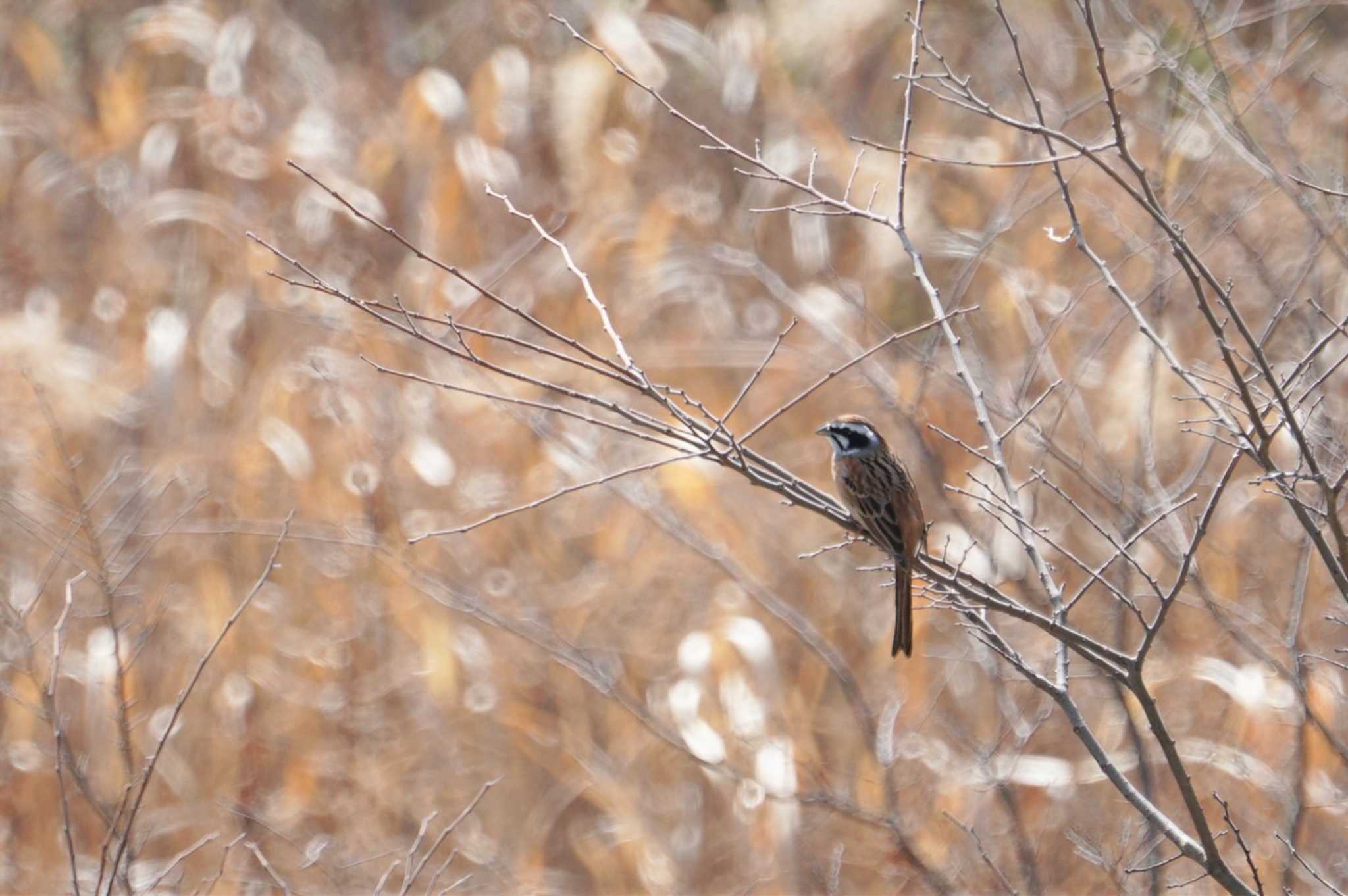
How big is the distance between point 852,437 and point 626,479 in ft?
5.56

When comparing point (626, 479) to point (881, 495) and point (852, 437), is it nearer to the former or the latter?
point (852, 437)

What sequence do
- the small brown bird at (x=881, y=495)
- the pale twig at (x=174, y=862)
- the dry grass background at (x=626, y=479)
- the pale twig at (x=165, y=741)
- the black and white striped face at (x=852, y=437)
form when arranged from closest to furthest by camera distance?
the pale twig at (x=165, y=741) → the pale twig at (x=174, y=862) → the small brown bird at (x=881, y=495) → the black and white striped face at (x=852, y=437) → the dry grass background at (x=626, y=479)

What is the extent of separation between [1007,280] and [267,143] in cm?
427

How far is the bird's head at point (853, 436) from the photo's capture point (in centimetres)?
387

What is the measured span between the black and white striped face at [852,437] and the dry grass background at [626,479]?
275 mm

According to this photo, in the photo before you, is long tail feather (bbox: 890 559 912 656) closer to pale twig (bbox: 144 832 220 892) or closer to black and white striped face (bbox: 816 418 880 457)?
black and white striped face (bbox: 816 418 880 457)

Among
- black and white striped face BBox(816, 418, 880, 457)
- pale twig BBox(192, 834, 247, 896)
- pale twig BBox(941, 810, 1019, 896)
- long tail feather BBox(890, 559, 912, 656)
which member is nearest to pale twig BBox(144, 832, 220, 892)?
pale twig BBox(192, 834, 247, 896)

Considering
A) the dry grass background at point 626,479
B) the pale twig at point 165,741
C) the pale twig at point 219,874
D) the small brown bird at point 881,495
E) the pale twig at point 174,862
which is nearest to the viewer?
the pale twig at point 165,741

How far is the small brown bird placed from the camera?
3467 mm

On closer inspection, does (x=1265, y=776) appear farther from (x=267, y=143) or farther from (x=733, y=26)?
(x=267, y=143)

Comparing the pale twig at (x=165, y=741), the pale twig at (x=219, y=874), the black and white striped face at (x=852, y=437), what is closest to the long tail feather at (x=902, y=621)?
the black and white striped face at (x=852, y=437)

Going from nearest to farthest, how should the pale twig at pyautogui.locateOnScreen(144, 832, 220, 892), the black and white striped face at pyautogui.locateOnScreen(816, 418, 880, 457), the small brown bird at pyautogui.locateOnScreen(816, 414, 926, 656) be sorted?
the pale twig at pyautogui.locateOnScreen(144, 832, 220, 892), the small brown bird at pyautogui.locateOnScreen(816, 414, 926, 656), the black and white striped face at pyautogui.locateOnScreen(816, 418, 880, 457)

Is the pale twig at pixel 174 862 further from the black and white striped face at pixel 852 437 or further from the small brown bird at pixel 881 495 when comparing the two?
the black and white striped face at pixel 852 437

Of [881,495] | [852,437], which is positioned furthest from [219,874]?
[852,437]
